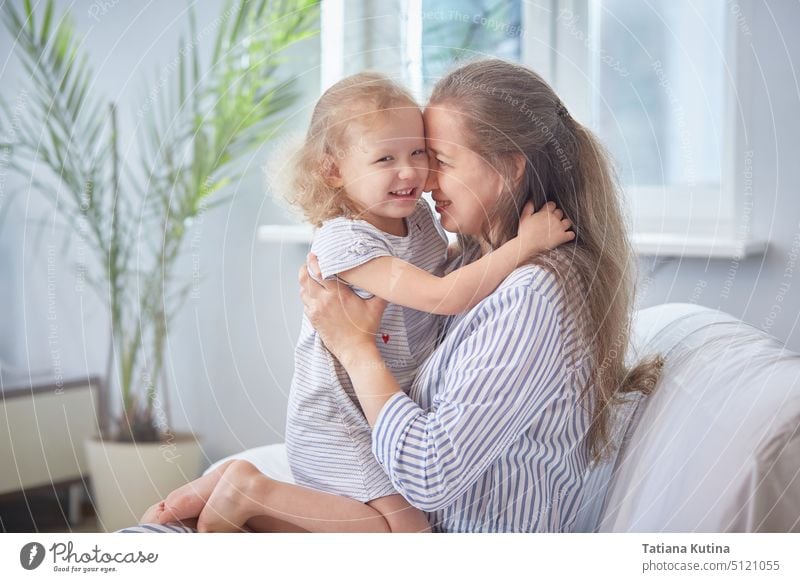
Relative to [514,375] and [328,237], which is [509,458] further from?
[328,237]

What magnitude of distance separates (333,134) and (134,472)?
496mm

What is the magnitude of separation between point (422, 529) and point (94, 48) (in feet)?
2.37

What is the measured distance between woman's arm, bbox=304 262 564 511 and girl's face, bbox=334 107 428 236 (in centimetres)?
16

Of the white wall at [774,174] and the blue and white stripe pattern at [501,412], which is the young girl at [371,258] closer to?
the blue and white stripe pattern at [501,412]

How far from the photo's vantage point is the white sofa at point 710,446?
0.82m

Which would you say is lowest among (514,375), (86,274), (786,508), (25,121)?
(786,508)

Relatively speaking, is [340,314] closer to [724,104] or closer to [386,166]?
[386,166]

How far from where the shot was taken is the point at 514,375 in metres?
0.84

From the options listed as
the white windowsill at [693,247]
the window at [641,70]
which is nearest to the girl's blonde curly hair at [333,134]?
the window at [641,70]

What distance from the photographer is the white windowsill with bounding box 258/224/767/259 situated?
115cm

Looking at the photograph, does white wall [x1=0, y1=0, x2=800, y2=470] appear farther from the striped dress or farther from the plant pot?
the striped dress

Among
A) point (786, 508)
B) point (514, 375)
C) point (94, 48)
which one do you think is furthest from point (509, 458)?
point (94, 48)

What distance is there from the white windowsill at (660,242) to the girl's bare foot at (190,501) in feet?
1.07

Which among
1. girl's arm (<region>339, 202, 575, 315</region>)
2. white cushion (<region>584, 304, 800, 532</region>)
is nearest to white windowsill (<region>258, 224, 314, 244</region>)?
girl's arm (<region>339, 202, 575, 315</region>)
